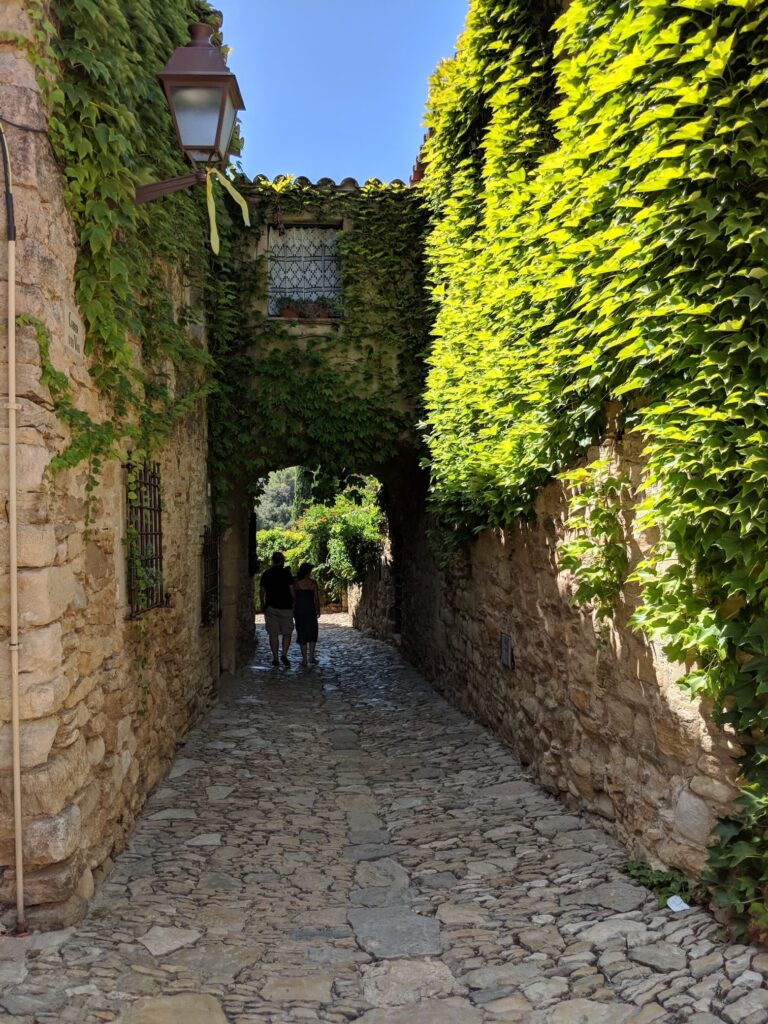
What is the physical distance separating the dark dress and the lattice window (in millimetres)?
3866

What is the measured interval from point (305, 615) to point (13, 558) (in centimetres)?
760

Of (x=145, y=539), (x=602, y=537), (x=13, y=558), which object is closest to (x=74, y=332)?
(x=13, y=558)

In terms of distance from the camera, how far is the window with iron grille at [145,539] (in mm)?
4371

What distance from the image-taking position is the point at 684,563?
2.86 meters

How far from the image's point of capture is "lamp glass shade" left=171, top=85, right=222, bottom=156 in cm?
338

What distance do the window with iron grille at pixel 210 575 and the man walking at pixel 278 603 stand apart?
224 cm

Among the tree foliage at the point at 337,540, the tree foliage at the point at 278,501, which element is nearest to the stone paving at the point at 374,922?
the tree foliage at the point at 337,540

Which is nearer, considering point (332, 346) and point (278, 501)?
point (332, 346)

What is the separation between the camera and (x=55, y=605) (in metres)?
3.10

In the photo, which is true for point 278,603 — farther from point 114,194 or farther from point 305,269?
point 114,194

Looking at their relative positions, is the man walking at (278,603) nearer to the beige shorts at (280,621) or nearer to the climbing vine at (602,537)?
the beige shorts at (280,621)

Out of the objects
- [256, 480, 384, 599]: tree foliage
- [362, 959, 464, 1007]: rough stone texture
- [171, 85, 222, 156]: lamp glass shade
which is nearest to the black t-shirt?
[256, 480, 384, 599]: tree foliage

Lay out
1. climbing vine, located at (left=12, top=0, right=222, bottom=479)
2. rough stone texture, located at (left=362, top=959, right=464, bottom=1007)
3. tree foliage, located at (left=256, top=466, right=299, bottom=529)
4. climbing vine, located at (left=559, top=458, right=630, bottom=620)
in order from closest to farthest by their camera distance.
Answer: rough stone texture, located at (left=362, top=959, right=464, bottom=1007), climbing vine, located at (left=12, top=0, right=222, bottom=479), climbing vine, located at (left=559, top=458, right=630, bottom=620), tree foliage, located at (left=256, top=466, right=299, bottom=529)

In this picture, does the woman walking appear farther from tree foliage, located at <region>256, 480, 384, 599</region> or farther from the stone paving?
the stone paving
